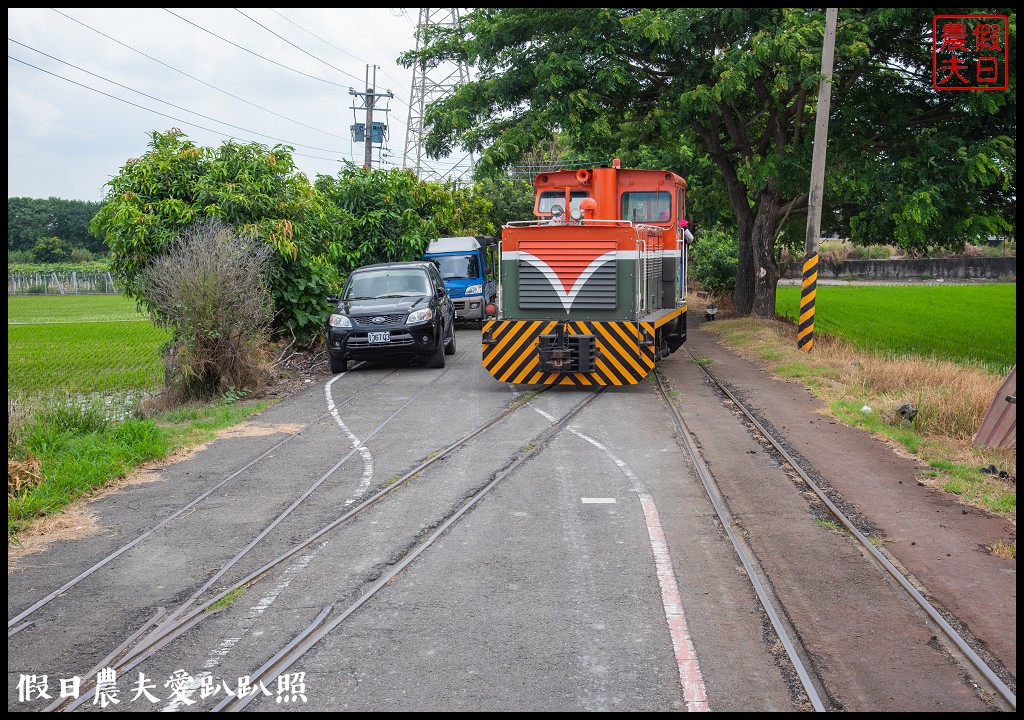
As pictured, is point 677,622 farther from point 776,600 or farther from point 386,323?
point 386,323

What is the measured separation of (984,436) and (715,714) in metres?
7.37

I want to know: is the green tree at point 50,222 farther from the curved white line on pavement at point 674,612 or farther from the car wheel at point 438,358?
the curved white line on pavement at point 674,612

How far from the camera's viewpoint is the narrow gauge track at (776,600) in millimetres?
4793

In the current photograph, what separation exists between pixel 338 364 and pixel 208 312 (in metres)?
3.36

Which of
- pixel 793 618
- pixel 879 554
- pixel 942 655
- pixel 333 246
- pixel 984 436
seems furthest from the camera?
pixel 333 246

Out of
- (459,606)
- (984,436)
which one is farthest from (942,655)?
(984,436)

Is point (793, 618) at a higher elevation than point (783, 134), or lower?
lower

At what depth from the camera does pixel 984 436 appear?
1033 centimetres

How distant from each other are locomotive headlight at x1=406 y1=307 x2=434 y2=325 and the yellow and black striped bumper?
2.26 metres

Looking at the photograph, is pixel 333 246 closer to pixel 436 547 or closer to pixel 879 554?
pixel 436 547

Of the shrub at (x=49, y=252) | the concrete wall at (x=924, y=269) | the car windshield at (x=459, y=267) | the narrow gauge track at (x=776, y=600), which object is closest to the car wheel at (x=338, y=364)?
the narrow gauge track at (x=776, y=600)

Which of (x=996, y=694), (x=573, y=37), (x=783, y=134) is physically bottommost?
(x=996, y=694)

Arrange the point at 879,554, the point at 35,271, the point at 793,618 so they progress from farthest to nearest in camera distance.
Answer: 1. the point at 35,271
2. the point at 879,554
3. the point at 793,618

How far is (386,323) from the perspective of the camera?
56.2 feet
